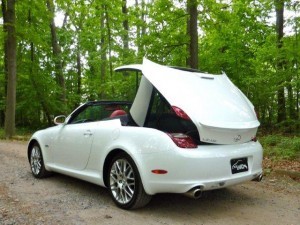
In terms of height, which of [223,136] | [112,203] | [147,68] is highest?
[147,68]

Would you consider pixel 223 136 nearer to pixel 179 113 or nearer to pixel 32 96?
pixel 179 113

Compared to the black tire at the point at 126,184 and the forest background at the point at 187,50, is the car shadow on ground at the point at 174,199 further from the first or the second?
the forest background at the point at 187,50

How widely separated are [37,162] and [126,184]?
2.81m

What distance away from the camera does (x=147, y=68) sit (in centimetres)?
475

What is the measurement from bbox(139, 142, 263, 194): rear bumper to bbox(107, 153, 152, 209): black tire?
0.58ft

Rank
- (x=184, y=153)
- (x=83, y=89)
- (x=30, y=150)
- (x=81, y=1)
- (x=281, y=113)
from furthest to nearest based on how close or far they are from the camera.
Answer: (x=83, y=89) → (x=81, y=1) → (x=281, y=113) → (x=30, y=150) → (x=184, y=153)

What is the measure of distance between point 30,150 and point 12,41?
9.38 metres

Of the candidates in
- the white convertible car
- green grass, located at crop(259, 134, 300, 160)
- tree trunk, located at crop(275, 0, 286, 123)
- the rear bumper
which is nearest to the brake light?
the white convertible car

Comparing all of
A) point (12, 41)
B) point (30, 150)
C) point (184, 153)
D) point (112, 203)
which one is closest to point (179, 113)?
point (184, 153)

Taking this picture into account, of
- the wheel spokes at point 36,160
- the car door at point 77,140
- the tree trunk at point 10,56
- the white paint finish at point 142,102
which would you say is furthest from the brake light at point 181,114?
the tree trunk at point 10,56

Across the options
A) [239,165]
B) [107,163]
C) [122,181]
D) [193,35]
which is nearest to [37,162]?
[107,163]

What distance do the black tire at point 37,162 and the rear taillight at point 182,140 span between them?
3.35 metres

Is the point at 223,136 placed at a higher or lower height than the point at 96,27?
lower

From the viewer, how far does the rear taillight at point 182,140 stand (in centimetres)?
414
